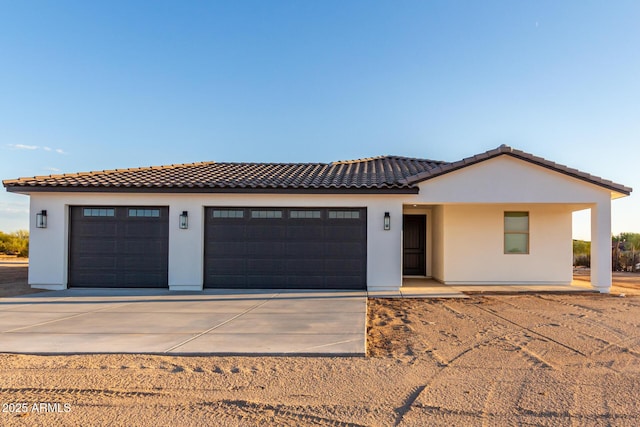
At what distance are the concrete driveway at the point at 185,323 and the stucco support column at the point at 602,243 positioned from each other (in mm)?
6840

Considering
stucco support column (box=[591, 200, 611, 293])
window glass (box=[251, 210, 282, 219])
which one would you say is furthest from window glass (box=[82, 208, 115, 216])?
stucco support column (box=[591, 200, 611, 293])

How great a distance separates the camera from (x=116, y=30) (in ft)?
46.5

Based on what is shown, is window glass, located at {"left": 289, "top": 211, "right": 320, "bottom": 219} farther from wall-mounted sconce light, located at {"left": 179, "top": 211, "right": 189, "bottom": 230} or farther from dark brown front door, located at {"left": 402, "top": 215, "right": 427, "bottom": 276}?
dark brown front door, located at {"left": 402, "top": 215, "right": 427, "bottom": 276}

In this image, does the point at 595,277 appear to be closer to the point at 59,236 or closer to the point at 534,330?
the point at 534,330

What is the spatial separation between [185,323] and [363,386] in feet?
13.7

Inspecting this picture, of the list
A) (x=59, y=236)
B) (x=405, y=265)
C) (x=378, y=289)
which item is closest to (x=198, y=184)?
(x=59, y=236)

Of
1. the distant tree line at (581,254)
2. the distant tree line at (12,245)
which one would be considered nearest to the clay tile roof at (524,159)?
the distant tree line at (581,254)

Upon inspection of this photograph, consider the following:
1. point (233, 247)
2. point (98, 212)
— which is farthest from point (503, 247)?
point (98, 212)

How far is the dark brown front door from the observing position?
624 inches

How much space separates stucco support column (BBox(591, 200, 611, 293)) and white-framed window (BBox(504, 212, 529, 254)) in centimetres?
213

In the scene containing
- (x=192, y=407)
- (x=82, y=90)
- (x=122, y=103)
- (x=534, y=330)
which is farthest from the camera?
(x=122, y=103)

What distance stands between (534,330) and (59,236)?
12195mm

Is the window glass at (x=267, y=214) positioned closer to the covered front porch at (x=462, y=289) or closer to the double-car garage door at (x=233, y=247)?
the double-car garage door at (x=233, y=247)

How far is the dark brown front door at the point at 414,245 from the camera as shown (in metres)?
15.8
